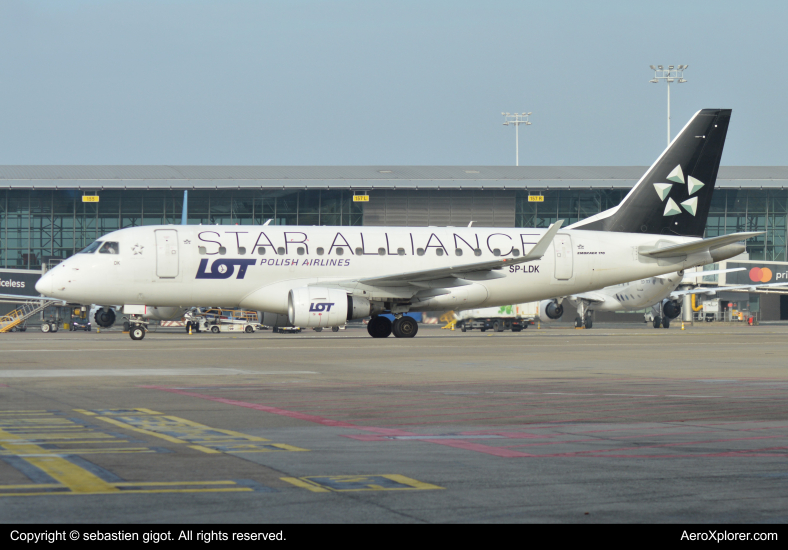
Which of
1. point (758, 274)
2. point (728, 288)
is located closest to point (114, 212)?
point (728, 288)

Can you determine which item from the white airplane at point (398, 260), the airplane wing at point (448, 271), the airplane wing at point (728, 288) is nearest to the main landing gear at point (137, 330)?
the white airplane at point (398, 260)

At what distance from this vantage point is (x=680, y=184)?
38.7 m

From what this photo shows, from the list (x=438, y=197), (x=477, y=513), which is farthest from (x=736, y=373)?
(x=438, y=197)

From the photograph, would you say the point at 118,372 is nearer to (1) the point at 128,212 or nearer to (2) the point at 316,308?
(2) the point at 316,308

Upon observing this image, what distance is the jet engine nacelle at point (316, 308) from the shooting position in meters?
32.1

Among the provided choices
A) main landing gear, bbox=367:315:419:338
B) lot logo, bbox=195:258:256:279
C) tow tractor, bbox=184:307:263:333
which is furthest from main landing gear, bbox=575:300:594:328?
lot logo, bbox=195:258:256:279

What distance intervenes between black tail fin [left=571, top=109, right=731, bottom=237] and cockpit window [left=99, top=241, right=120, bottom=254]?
19141mm

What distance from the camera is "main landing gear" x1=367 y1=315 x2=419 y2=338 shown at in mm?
36344

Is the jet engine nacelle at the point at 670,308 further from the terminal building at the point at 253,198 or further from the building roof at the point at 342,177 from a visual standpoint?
the terminal building at the point at 253,198

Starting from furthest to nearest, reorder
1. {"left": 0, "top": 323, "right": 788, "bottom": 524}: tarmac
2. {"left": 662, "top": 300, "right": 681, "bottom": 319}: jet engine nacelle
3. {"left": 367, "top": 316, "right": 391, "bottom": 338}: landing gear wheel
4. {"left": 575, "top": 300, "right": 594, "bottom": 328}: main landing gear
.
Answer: {"left": 662, "top": 300, "right": 681, "bottom": 319}: jet engine nacelle < {"left": 575, "top": 300, "right": 594, "bottom": 328}: main landing gear < {"left": 367, "top": 316, "right": 391, "bottom": 338}: landing gear wheel < {"left": 0, "top": 323, "right": 788, "bottom": 524}: tarmac

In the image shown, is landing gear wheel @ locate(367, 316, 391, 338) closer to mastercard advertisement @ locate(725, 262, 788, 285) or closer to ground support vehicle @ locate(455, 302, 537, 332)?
ground support vehicle @ locate(455, 302, 537, 332)

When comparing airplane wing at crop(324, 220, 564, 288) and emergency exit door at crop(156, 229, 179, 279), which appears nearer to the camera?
airplane wing at crop(324, 220, 564, 288)
